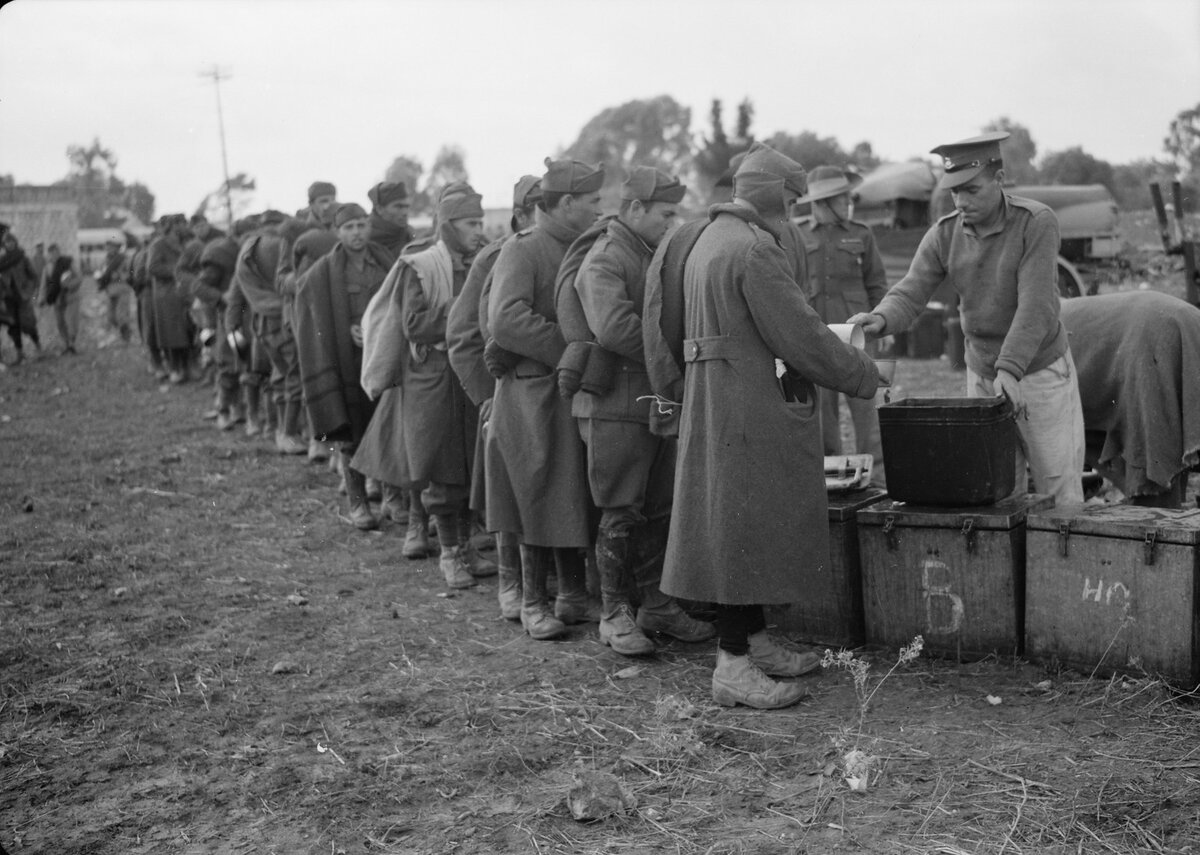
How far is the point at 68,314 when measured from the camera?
23547 mm

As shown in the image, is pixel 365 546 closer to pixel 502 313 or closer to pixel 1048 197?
Result: pixel 502 313

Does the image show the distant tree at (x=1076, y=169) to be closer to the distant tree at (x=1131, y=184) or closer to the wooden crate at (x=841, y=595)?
the distant tree at (x=1131, y=184)

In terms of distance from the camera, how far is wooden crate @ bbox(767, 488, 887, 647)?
17.8ft

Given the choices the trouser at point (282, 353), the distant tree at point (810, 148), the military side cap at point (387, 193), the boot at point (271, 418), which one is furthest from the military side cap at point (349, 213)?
the distant tree at point (810, 148)

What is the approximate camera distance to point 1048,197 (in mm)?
16719

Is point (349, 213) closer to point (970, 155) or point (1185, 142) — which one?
point (970, 155)

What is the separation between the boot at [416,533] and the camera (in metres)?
7.89

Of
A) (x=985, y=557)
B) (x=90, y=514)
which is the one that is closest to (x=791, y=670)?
(x=985, y=557)

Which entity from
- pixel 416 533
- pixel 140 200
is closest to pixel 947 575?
pixel 416 533

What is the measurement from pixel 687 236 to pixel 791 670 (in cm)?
186

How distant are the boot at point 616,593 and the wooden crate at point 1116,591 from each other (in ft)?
5.71

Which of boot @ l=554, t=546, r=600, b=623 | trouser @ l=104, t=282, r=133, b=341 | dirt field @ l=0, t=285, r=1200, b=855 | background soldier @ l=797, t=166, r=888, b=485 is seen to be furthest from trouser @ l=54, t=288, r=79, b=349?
boot @ l=554, t=546, r=600, b=623

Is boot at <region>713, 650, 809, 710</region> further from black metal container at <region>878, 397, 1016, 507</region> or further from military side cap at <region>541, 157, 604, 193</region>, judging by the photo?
military side cap at <region>541, 157, 604, 193</region>

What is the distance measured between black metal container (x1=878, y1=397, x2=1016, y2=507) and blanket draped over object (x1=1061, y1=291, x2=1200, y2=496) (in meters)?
1.02
